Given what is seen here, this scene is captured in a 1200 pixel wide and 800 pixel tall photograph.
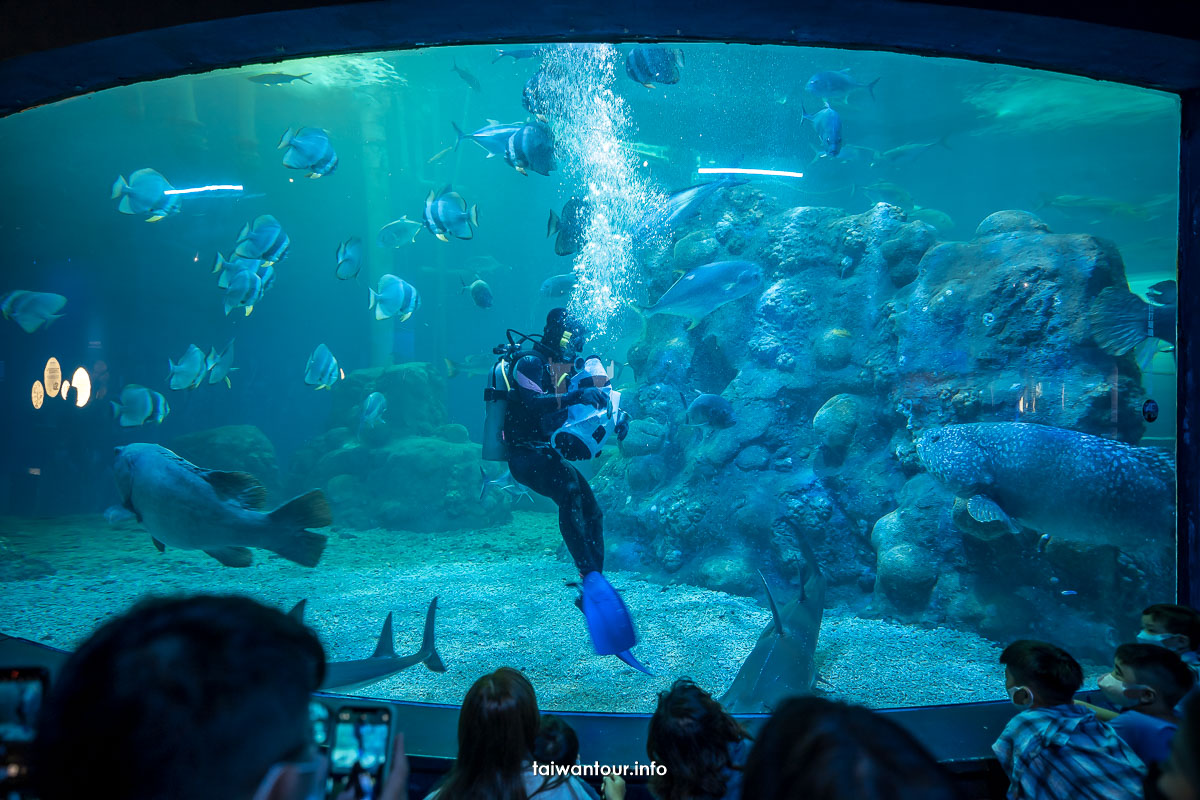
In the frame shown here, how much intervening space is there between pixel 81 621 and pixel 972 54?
850 cm

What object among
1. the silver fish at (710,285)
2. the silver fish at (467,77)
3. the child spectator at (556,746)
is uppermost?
the silver fish at (467,77)

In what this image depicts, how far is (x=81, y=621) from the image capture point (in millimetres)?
5539

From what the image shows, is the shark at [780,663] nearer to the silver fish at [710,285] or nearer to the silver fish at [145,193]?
the silver fish at [710,285]

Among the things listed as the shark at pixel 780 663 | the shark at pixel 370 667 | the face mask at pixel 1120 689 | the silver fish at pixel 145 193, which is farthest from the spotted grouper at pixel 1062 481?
the silver fish at pixel 145 193

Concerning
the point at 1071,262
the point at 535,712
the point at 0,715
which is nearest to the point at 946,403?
the point at 1071,262

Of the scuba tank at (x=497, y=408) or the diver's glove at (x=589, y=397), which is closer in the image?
the diver's glove at (x=589, y=397)

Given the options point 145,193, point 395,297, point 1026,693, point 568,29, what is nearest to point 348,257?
point 395,297

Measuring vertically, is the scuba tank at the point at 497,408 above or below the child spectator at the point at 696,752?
above

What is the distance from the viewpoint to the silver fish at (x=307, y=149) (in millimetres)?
6371

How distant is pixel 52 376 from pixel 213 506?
21.6m

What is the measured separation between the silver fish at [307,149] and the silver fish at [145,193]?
65.1 inches

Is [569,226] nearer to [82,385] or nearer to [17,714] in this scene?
[17,714]

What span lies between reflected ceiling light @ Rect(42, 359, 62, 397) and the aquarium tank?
4.3 inches

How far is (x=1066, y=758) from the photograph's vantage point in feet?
6.10
